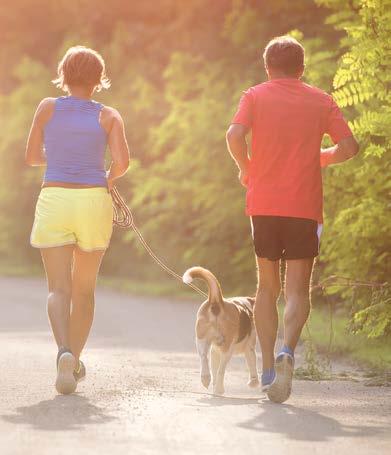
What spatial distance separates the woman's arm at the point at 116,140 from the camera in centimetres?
784

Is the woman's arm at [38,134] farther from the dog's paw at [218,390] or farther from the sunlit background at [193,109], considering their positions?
the sunlit background at [193,109]

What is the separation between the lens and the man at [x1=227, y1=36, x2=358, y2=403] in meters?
7.66

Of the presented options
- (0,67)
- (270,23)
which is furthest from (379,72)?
(0,67)

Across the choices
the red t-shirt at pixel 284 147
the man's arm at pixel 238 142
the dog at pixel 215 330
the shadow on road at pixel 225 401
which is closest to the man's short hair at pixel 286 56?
the red t-shirt at pixel 284 147

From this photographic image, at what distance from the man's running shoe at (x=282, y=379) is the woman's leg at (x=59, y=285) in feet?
4.07

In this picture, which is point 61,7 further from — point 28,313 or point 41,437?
point 41,437

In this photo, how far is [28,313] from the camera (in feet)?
53.2

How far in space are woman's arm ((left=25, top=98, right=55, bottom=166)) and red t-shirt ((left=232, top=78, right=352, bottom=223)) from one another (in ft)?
3.62

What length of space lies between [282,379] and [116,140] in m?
1.71

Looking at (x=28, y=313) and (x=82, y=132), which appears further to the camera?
(x=28, y=313)

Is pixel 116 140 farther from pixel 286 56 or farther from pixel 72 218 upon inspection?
pixel 286 56

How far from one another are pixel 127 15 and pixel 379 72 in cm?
1885


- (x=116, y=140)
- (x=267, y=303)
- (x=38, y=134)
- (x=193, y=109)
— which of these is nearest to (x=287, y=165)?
(x=267, y=303)

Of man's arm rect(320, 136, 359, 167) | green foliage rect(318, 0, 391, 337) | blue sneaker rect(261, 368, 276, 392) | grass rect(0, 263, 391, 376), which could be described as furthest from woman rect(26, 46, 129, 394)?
green foliage rect(318, 0, 391, 337)
